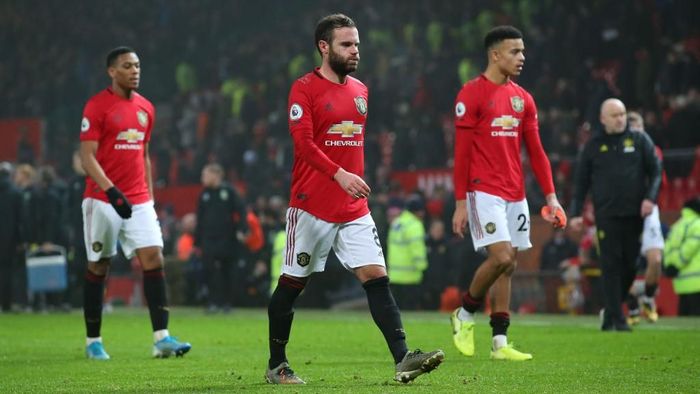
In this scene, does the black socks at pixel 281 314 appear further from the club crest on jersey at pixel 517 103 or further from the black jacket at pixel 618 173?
the black jacket at pixel 618 173

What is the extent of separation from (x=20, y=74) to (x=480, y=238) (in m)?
28.2

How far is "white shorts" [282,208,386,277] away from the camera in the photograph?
26.4 feet

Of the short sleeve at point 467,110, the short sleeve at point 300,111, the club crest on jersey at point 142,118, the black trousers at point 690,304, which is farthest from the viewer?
the black trousers at point 690,304

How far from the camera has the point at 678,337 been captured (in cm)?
1238

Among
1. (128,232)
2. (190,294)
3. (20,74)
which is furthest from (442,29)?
(128,232)

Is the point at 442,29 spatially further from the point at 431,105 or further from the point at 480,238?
the point at 480,238

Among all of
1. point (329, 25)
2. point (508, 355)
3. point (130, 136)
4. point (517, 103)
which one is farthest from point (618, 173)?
point (329, 25)

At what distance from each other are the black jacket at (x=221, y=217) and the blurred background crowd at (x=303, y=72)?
1.84 metres

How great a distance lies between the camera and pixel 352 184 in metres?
7.61

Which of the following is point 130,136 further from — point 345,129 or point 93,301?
point 345,129

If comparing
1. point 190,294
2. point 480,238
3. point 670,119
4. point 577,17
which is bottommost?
point 190,294

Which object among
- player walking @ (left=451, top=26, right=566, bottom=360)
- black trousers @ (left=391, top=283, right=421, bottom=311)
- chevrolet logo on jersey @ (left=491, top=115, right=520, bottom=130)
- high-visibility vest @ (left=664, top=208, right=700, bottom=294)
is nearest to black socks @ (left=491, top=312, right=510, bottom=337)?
player walking @ (left=451, top=26, right=566, bottom=360)

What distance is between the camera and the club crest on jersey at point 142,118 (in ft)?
36.3

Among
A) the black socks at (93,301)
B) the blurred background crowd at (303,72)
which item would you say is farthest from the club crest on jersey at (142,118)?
the blurred background crowd at (303,72)
